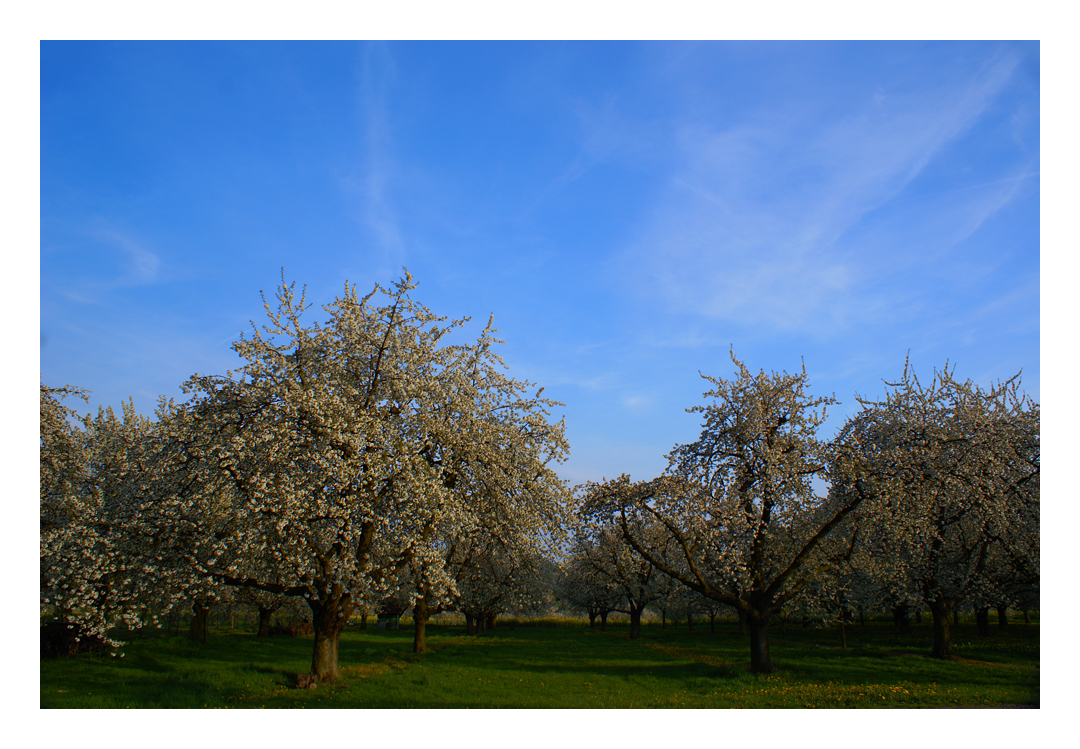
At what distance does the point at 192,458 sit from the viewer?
18484 mm

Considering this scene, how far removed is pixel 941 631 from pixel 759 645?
1359 centimetres

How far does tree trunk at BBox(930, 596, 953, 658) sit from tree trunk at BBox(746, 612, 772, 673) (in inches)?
501

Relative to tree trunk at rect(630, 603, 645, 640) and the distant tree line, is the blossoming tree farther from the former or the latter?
tree trunk at rect(630, 603, 645, 640)

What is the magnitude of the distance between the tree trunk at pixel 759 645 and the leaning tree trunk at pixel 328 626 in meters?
14.7

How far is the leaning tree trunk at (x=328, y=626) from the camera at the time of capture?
64.2ft

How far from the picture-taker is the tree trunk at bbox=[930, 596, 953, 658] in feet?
92.8

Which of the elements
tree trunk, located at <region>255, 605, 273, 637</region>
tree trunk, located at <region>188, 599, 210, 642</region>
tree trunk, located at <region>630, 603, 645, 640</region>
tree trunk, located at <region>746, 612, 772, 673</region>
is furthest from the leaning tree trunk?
tree trunk, located at <region>630, 603, 645, 640</region>

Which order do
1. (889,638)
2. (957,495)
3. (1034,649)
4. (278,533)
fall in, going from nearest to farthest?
(278,533) < (957,495) < (1034,649) < (889,638)

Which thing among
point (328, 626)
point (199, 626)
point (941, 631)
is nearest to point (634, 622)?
point (941, 631)

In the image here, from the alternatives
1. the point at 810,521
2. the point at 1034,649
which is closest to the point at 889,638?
the point at 1034,649

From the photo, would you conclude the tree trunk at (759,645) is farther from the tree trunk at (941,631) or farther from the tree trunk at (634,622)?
the tree trunk at (634,622)

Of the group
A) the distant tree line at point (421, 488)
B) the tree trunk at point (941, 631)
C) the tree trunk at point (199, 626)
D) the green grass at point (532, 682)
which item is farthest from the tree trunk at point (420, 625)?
the tree trunk at point (941, 631)

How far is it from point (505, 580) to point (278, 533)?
130 ft
